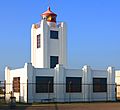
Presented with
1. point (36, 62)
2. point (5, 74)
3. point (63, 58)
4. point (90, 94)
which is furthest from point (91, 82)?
point (5, 74)

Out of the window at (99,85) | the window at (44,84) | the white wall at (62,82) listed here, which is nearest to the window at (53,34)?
the white wall at (62,82)

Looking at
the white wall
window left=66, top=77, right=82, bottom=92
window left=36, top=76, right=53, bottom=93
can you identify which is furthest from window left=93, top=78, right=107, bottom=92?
window left=36, top=76, right=53, bottom=93

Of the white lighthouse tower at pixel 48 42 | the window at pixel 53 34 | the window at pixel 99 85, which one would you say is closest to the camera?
the window at pixel 99 85

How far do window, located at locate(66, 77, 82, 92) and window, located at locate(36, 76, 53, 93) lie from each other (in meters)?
2.14

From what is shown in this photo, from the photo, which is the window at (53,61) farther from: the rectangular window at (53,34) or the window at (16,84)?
the window at (16,84)

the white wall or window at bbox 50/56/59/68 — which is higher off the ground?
window at bbox 50/56/59/68

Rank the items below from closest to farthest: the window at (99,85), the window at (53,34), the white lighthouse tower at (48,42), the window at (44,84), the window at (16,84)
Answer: the window at (44,84) → the window at (16,84) → the window at (99,85) → the white lighthouse tower at (48,42) → the window at (53,34)

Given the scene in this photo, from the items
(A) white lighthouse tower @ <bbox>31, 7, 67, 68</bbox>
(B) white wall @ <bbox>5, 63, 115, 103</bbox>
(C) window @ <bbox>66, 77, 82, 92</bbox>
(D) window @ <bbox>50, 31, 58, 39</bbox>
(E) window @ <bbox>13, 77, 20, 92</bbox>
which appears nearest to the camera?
(B) white wall @ <bbox>5, 63, 115, 103</bbox>

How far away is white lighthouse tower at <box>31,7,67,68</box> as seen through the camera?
143 ft

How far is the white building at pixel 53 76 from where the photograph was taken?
39.8 metres

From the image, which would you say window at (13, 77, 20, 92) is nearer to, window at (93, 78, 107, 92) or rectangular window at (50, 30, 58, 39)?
rectangular window at (50, 30, 58, 39)

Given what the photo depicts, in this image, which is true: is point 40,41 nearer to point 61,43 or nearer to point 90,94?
point 61,43

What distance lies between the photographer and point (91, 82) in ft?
140

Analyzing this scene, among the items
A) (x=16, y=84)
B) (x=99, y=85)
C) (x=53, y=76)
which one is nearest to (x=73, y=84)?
(x=53, y=76)
